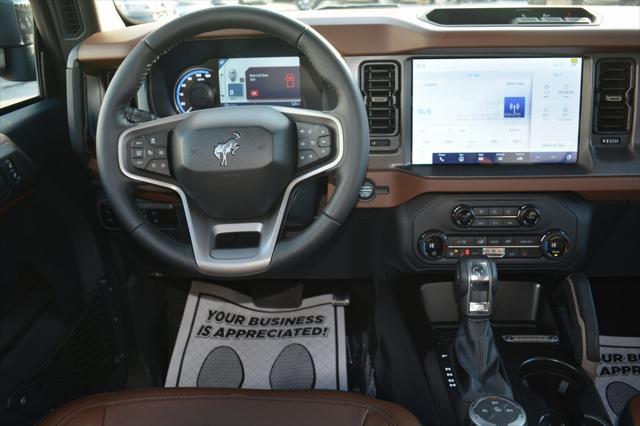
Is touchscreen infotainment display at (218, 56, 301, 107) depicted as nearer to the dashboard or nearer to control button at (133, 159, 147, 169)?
the dashboard

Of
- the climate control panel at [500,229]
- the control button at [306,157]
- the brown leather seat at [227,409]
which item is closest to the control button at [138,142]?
the control button at [306,157]

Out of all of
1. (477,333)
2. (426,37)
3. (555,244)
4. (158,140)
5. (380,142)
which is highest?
(426,37)

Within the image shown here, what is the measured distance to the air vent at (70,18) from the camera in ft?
5.75

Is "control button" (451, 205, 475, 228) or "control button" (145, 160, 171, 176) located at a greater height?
"control button" (145, 160, 171, 176)

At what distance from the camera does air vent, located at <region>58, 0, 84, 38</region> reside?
175cm

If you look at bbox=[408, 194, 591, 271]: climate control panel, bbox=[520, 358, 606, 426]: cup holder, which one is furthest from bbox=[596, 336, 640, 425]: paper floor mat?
bbox=[408, 194, 591, 271]: climate control panel

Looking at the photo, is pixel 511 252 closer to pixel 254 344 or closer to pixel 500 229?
pixel 500 229

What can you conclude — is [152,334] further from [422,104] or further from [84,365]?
[422,104]

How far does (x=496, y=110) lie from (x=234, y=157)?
684 mm

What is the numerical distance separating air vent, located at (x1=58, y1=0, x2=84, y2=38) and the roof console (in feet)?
2.98

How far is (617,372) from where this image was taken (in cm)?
189

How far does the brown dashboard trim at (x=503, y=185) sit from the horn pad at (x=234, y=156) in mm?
410

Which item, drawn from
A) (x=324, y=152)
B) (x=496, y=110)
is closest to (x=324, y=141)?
(x=324, y=152)

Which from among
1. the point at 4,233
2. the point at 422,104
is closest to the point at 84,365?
the point at 4,233
